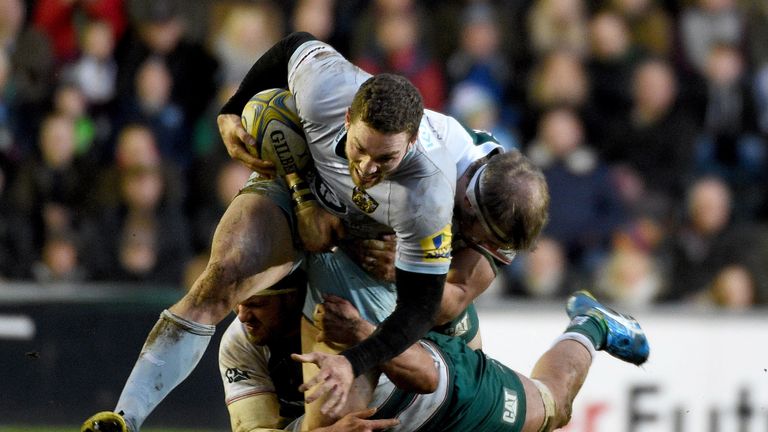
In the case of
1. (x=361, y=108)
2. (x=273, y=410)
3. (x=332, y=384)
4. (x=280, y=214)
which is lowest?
(x=273, y=410)

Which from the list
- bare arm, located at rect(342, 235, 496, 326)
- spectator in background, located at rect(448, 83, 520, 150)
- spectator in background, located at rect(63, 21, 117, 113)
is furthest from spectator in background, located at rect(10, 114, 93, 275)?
bare arm, located at rect(342, 235, 496, 326)

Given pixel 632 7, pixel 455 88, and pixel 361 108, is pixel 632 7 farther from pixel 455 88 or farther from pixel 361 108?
pixel 361 108

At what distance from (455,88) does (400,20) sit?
1.69 feet

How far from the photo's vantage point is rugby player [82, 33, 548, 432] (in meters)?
4.55

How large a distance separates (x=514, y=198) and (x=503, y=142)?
11.0 ft

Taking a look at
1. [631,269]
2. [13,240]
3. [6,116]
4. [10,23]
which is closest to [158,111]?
[6,116]

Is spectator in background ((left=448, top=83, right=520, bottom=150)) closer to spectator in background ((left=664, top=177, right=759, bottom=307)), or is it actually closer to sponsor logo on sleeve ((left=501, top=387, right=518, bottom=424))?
spectator in background ((left=664, top=177, right=759, bottom=307))

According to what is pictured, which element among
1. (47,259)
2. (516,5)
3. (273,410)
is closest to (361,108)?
(273,410)

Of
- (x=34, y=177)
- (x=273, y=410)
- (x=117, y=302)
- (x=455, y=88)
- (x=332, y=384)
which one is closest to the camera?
(x=332, y=384)

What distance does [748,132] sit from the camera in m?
8.52

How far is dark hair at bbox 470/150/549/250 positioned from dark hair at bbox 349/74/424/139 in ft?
1.60

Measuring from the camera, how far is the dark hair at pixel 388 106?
4473mm

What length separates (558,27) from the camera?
8562 millimetres

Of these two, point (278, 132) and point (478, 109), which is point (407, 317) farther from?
point (478, 109)
